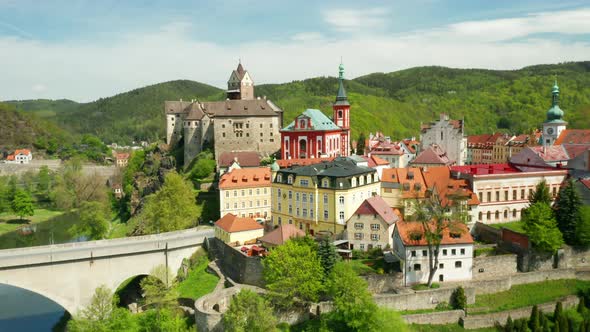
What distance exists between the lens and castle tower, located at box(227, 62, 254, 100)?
92062 mm

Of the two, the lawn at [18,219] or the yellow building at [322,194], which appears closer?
the yellow building at [322,194]

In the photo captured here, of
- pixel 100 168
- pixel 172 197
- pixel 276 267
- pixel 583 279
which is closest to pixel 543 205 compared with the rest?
pixel 583 279

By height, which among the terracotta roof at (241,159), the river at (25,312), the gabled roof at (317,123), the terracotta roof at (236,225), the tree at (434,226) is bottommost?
the river at (25,312)

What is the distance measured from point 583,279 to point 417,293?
51.4ft

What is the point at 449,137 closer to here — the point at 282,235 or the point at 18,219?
the point at 282,235

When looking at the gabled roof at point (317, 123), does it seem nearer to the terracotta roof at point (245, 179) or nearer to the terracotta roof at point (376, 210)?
the terracotta roof at point (245, 179)

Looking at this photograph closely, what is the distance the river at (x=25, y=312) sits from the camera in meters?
46.5

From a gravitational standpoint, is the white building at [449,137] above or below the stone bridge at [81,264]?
above

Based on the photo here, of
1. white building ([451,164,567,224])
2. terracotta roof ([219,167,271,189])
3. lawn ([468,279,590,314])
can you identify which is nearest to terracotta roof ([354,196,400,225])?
white building ([451,164,567,224])

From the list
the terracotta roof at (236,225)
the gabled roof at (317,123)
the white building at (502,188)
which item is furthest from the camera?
the gabled roof at (317,123)

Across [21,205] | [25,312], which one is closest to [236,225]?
[25,312]

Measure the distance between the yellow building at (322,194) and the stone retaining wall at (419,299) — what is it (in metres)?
9.97

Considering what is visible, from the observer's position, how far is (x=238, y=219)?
5003cm

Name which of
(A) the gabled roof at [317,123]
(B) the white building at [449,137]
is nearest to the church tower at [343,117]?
(A) the gabled roof at [317,123]
